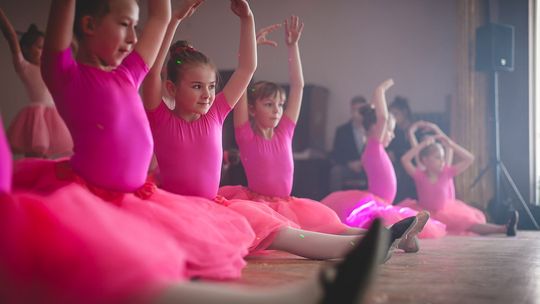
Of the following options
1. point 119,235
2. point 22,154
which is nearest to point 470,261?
point 119,235

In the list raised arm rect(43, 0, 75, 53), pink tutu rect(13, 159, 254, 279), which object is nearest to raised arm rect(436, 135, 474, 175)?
pink tutu rect(13, 159, 254, 279)

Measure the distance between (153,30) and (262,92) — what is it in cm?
127

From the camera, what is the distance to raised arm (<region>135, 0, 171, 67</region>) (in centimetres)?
193

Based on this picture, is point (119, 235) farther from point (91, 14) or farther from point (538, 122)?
point (538, 122)

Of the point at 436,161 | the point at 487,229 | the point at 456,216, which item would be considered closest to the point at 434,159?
the point at 436,161

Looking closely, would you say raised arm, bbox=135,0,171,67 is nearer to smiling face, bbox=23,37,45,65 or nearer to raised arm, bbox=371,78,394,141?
smiling face, bbox=23,37,45,65

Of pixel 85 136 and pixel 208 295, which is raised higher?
pixel 85 136

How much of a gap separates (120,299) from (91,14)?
0.95 meters

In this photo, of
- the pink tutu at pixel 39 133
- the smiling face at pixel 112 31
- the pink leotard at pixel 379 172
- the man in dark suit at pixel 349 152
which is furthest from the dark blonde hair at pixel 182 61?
the man in dark suit at pixel 349 152

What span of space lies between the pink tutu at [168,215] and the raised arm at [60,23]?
0.32m

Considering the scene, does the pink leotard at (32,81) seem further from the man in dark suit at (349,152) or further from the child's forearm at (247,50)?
the man in dark suit at (349,152)

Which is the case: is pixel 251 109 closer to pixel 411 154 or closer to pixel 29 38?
pixel 29 38

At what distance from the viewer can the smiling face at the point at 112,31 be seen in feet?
5.94

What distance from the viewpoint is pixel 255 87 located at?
322 cm
